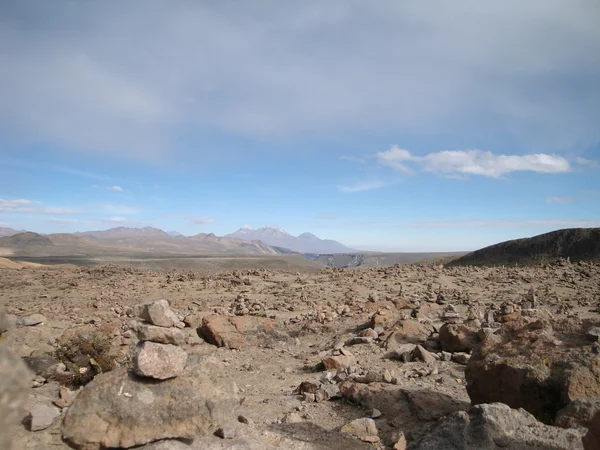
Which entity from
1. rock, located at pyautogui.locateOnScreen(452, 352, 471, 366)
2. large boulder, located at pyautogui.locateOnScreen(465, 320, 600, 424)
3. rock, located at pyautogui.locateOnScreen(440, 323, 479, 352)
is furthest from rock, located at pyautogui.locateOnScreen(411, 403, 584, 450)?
rock, located at pyautogui.locateOnScreen(440, 323, 479, 352)

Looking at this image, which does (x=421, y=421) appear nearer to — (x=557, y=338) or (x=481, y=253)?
(x=557, y=338)

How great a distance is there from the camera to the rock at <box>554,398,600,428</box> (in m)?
4.14

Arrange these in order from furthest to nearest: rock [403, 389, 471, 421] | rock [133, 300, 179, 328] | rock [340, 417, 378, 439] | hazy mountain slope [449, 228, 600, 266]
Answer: hazy mountain slope [449, 228, 600, 266]
rock [403, 389, 471, 421]
rock [133, 300, 179, 328]
rock [340, 417, 378, 439]

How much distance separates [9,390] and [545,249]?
6431 centimetres

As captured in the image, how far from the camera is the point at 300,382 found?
7.86 meters

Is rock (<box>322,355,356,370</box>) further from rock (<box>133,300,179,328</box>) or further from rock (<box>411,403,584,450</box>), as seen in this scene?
rock (<box>133,300,179,328</box>)

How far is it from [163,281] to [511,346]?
19.4m

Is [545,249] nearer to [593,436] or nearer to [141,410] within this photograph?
[593,436]

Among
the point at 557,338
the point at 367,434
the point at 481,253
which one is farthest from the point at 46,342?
the point at 481,253

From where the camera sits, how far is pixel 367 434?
5.15 meters

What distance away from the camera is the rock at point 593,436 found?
10.3 ft

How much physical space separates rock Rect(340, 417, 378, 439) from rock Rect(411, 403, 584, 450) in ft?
2.36

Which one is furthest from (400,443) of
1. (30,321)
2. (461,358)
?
(30,321)

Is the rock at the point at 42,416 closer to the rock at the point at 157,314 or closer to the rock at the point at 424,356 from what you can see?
the rock at the point at 157,314
